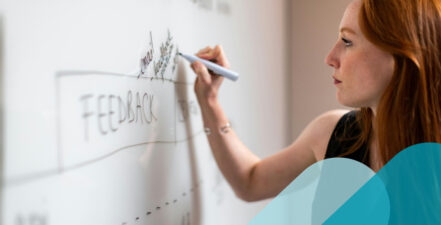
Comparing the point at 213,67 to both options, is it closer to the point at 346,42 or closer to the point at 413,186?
the point at 346,42

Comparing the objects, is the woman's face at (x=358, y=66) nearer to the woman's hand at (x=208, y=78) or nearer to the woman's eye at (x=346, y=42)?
the woman's eye at (x=346, y=42)

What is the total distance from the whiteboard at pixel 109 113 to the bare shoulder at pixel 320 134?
13 centimetres

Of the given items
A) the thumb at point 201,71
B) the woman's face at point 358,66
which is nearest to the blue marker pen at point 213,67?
the thumb at point 201,71

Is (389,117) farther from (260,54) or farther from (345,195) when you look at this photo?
(260,54)

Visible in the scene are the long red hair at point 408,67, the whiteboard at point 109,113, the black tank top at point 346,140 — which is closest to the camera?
the whiteboard at point 109,113

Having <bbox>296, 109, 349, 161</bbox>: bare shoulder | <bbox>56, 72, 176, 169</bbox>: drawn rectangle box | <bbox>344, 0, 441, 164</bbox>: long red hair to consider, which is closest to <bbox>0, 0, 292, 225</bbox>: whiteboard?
<bbox>56, 72, 176, 169</bbox>: drawn rectangle box

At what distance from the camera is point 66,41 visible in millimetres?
337

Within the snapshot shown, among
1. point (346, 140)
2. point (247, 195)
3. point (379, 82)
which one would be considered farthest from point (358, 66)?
point (247, 195)

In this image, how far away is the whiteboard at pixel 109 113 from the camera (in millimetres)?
297

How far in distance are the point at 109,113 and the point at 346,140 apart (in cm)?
40

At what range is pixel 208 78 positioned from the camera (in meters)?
0.58

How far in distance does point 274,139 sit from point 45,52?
0.74m

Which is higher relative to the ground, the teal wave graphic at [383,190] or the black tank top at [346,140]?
the black tank top at [346,140]

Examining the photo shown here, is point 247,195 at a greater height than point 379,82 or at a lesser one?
lesser
